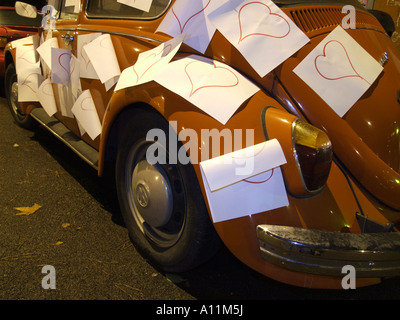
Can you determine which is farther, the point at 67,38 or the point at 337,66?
the point at 67,38

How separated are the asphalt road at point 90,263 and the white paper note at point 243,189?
1.75ft

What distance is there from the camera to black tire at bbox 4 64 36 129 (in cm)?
417

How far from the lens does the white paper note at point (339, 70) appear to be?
172cm

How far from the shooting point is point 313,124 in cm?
171

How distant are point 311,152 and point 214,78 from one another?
575 mm

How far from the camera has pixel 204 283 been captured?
6.61ft

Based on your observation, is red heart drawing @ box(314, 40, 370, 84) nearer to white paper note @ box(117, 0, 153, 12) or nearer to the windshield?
white paper note @ box(117, 0, 153, 12)

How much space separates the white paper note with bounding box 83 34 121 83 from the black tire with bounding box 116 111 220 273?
0.45 metres

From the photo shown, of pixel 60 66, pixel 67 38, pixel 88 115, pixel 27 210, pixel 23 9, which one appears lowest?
pixel 27 210

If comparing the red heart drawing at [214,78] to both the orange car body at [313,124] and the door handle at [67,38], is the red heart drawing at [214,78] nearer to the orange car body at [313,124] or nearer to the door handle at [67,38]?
the orange car body at [313,124]

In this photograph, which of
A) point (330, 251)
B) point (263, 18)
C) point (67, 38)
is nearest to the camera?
point (330, 251)

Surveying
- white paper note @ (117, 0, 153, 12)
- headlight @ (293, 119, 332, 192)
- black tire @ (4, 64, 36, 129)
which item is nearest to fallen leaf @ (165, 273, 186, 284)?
headlight @ (293, 119, 332, 192)

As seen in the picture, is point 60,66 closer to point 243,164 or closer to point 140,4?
point 140,4

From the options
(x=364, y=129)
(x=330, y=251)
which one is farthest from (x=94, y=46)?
(x=330, y=251)
